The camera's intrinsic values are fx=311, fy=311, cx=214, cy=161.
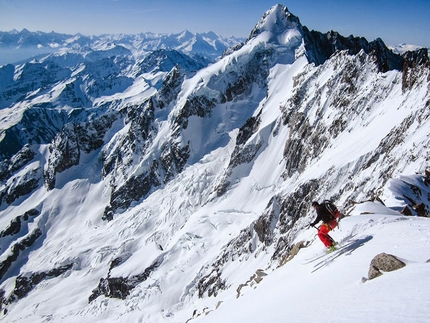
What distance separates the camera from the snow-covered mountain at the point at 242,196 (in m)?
15.3

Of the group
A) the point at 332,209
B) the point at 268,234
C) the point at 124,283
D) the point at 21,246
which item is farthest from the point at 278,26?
the point at 21,246

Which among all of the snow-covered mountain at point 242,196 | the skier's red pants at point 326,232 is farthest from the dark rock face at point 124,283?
the skier's red pants at point 326,232

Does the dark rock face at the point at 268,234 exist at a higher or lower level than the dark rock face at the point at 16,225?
lower

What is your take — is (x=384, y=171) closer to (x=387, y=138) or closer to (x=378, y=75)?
(x=387, y=138)

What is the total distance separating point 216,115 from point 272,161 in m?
46.1

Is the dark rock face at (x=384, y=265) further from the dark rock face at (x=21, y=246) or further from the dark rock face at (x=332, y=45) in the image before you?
the dark rock face at (x=21, y=246)

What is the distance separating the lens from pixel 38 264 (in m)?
135

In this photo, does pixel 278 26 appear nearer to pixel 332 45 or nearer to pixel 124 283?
pixel 332 45

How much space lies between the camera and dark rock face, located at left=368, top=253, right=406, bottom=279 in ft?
34.8

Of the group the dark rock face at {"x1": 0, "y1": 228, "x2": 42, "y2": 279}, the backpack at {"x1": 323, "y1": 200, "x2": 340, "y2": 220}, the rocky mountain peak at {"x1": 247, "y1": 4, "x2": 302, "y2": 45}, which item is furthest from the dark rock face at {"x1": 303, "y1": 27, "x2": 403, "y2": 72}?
the dark rock face at {"x1": 0, "y1": 228, "x2": 42, "y2": 279}

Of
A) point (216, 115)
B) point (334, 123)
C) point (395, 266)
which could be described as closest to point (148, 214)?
point (216, 115)

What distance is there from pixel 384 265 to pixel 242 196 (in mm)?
92657

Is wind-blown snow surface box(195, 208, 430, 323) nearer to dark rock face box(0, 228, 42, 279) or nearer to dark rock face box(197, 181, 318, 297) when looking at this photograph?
dark rock face box(197, 181, 318, 297)

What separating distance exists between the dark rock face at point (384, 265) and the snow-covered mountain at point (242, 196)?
503 millimetres
